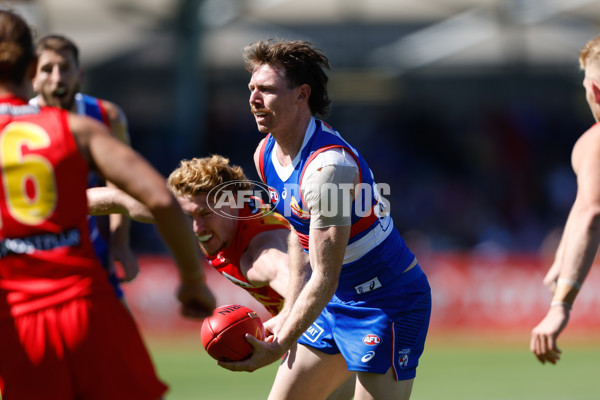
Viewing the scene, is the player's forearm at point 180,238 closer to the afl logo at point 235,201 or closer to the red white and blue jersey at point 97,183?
the afl logo at point 235,201

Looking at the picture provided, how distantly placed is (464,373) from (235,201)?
20.5 feet

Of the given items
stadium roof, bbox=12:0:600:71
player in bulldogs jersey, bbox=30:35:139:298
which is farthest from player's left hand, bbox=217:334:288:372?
stadium roof, bbox=12:0:600:71

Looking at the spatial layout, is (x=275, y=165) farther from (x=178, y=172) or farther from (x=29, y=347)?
(x=29, y=347)

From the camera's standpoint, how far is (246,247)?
17.2 ft

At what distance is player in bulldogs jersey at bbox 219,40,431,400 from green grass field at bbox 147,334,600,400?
4.23 metres

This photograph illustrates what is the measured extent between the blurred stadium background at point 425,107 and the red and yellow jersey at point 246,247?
816 cm

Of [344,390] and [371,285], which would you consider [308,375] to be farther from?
[371,285]

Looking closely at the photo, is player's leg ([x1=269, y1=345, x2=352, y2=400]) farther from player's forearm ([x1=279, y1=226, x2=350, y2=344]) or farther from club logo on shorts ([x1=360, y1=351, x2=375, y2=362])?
player's forearm ([x1=279, y1=226, x2=350, y2=344])

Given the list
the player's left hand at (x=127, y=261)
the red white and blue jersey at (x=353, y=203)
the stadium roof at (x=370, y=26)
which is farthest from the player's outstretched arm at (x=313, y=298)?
the stadium roof at (x=370, y=26)

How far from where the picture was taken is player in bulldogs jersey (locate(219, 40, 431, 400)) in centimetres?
443

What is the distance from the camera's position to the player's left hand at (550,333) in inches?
162

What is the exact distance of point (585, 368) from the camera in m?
10.9

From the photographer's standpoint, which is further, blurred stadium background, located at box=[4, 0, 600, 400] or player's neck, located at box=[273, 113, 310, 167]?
blurred stadium background, located at box=[4, 0, 600, 400]

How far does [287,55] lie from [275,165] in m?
0.59
